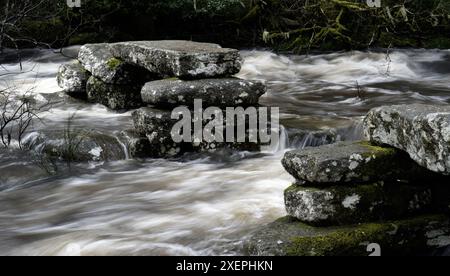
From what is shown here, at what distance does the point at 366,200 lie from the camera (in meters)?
4.34

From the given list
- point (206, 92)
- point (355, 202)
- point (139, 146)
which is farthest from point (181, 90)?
point (355, 202)

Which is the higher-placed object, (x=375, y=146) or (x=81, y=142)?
(x=375, y=146)

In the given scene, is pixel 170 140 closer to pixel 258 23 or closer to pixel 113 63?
pixel 113 63

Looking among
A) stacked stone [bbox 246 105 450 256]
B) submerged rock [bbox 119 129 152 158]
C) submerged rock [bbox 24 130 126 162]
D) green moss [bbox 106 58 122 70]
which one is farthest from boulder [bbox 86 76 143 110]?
stacked stone [bbox 246 105 450 256]

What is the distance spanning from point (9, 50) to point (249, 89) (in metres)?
9.20

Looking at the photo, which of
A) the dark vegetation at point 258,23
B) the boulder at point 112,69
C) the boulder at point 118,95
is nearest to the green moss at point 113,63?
the boulder at point 112,69

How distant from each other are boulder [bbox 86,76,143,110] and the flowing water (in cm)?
19

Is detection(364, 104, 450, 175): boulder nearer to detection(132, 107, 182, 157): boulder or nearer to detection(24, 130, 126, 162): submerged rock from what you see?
detection(132, 107, 182, 157): boulder

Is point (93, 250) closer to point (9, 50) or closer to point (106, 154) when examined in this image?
point (106, 154)

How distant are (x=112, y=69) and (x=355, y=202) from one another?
18.0ft

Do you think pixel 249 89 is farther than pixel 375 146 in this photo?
Yes

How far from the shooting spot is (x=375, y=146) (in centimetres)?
454
